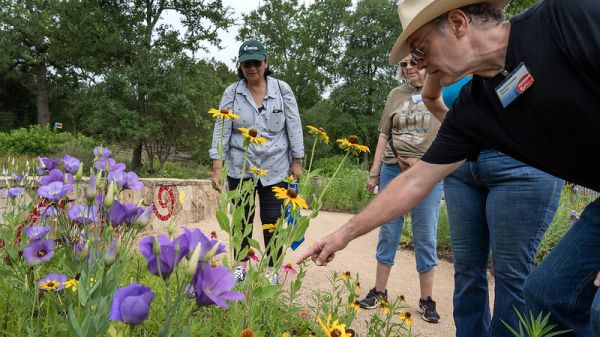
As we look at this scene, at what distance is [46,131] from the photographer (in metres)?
12.9

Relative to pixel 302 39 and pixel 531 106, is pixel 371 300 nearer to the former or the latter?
pixel 531 106

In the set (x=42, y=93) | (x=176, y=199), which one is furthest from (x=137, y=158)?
(x=42, y=93)

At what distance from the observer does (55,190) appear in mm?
1565

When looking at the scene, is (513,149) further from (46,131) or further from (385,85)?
(385,85)

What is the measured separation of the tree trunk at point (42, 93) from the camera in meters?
23.4

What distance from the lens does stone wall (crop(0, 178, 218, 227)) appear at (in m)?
5.90

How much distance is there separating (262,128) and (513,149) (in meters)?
1.91

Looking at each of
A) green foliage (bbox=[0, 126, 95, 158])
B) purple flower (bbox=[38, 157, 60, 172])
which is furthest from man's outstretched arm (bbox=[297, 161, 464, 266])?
green foliage (bbox=[0, 126, 95, 158])

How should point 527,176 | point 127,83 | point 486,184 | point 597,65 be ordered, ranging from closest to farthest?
1. point 597,65
2. point 527,176
3. point 486,184
4. point 127,83

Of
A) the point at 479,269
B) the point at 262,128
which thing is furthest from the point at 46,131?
the point at 479,269

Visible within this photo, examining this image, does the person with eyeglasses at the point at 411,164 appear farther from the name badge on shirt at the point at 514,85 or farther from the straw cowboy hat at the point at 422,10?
the name badge on shirt at the point at 514,85


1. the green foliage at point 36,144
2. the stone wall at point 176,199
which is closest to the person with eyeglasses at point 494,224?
the stone wall at point 176,199

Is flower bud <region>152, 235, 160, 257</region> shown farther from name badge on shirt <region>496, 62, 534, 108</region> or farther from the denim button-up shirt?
the denim button-up shirt

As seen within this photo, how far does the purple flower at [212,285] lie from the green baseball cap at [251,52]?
2.42 metres
